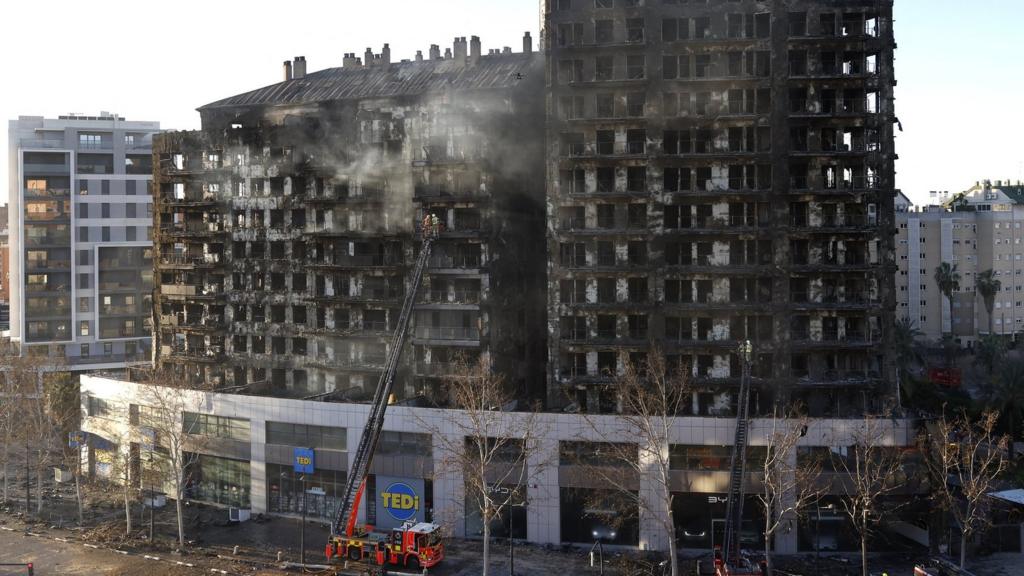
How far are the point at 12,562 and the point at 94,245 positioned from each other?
63547 millimetres

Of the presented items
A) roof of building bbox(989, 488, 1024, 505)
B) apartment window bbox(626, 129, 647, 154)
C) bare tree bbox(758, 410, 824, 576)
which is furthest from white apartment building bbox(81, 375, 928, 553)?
apartment window bbox(626, 129, 647, 154)

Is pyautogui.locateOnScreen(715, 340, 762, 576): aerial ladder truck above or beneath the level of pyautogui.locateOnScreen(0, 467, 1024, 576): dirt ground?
above

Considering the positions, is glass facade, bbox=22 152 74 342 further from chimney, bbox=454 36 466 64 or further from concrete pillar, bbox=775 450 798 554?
concrete pillar, bbox=775 450 798 554

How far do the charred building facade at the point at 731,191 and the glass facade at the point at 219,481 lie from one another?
25.3 m

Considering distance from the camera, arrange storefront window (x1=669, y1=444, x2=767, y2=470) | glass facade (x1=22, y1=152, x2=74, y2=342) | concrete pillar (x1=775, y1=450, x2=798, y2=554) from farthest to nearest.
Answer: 1. glass facade (x1=22, y1=152, x2=74, y2=342)
2. storefront window (x1=669, y1=444, x2=767, y2=470)
3. concrete pillar (x1=775, y1=450, x2=798, y2=554)

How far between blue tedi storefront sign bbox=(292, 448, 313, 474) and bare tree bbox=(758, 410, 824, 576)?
99.7 ft

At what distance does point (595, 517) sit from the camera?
57.3 meters

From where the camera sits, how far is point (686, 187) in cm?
6506

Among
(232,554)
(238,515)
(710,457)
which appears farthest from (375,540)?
(710,457)

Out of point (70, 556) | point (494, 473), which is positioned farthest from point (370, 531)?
point (70, 556)

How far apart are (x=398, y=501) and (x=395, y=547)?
9.07 m

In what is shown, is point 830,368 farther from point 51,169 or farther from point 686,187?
point 51,169

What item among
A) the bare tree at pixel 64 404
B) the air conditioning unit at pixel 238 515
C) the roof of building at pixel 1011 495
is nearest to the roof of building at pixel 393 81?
the bare tree at pixel 64 404

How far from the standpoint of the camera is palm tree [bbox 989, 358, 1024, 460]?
78688mm
